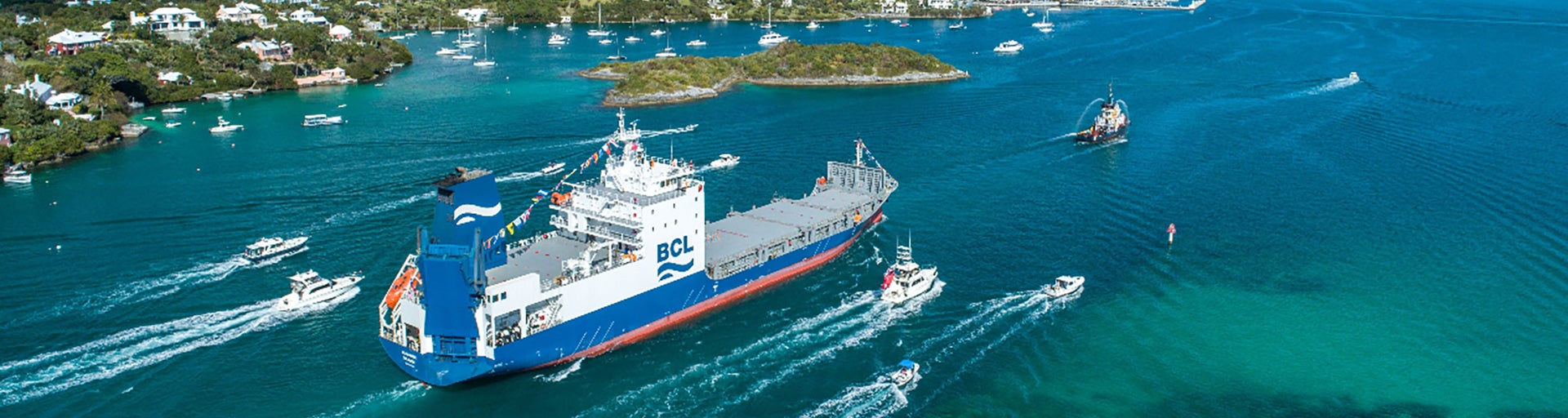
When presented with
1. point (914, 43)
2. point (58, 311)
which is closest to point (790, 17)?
point (914, 43)

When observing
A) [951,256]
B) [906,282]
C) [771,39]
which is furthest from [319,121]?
[771,39]

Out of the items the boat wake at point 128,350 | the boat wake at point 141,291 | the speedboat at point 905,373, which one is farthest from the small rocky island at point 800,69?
the speedboat at point 905,373

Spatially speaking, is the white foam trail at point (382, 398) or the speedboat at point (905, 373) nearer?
the white foam trail at point (382, 398)

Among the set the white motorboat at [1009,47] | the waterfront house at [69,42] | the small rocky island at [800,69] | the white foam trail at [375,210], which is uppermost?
the waterfront house at [69,42]

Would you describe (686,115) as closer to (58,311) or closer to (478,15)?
(58,311)

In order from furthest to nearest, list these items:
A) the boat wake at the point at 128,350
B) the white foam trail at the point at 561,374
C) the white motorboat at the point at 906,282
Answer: the white motorboat at the point at 906,282 < the white foam trail at the point at 561,374 < the boat wake at the point at 128,350

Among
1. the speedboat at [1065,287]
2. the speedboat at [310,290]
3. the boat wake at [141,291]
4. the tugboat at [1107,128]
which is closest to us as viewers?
the boat wake at [141,291]

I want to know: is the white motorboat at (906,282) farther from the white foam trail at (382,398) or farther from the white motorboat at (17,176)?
the white motorboat at (17,176)
